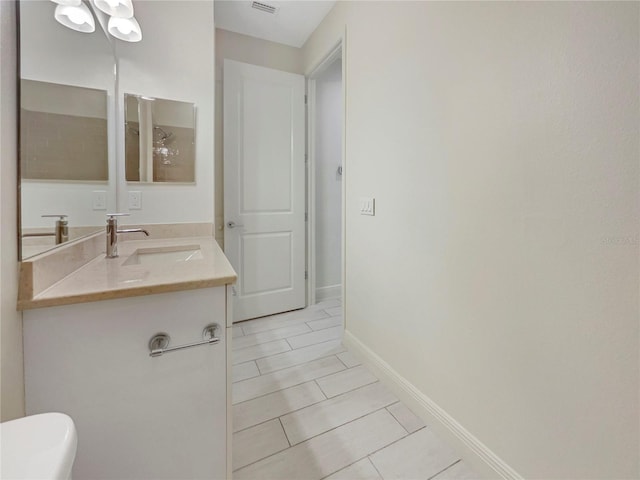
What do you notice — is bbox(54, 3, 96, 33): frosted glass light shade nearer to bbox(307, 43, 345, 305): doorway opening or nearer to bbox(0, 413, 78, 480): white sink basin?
bbox(0, 413, 78, 480): white sink basin

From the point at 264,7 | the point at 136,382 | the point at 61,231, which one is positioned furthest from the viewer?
the point at 264,7

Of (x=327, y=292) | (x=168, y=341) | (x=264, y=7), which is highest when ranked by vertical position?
(x=264, y=7)

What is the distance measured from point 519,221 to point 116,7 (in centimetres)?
210

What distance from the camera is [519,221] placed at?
0.99m

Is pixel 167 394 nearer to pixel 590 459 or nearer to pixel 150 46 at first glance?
pixel 590 459

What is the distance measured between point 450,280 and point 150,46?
2245 millimetres

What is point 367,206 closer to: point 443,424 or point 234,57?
point 443,424

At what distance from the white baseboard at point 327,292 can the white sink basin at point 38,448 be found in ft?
8.88

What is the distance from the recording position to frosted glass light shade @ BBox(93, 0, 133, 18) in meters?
1.39

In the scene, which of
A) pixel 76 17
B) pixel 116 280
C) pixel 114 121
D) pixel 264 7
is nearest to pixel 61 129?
pixel 76 17

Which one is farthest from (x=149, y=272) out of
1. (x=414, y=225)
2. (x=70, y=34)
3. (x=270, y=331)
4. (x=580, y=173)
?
(x=270, y=331)

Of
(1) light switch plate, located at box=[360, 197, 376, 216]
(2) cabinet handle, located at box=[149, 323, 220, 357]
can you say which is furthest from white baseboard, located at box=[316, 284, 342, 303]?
(2) cabinet handle, located at box=[149, 323, 220, 357]

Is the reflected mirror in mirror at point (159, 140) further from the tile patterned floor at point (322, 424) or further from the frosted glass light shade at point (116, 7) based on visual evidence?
the tile patterned floor at point (322, 424)

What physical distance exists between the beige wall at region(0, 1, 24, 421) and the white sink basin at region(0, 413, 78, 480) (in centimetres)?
25
